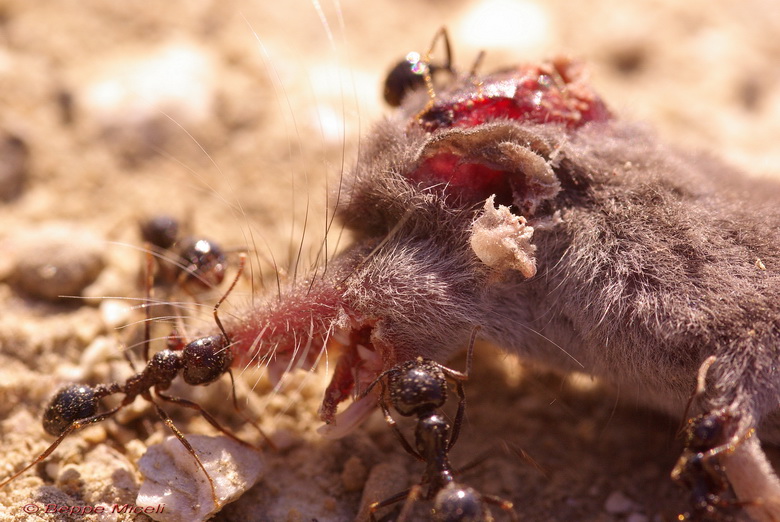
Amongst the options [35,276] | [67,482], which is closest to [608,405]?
[67,482]

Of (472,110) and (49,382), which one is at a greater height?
(472,110)

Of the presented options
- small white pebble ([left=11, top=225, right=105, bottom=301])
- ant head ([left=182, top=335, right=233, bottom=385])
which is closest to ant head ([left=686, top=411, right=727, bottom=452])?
→ ant head ([left=182, top=335, right=233, bottom=385])

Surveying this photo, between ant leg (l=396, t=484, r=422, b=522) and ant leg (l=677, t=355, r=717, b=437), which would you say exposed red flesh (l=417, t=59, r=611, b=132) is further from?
ant leg (l=396, t=484, r=422, b=522)

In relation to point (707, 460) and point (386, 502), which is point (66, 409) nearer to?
point (386, 502)

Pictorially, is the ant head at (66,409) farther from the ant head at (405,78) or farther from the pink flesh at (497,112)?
the ant head at (405,78)

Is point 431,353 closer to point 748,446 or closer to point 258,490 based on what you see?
point 258,490

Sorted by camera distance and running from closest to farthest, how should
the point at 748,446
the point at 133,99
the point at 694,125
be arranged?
the point at 748,446 < the point at 133,99 < the point at 694,125
